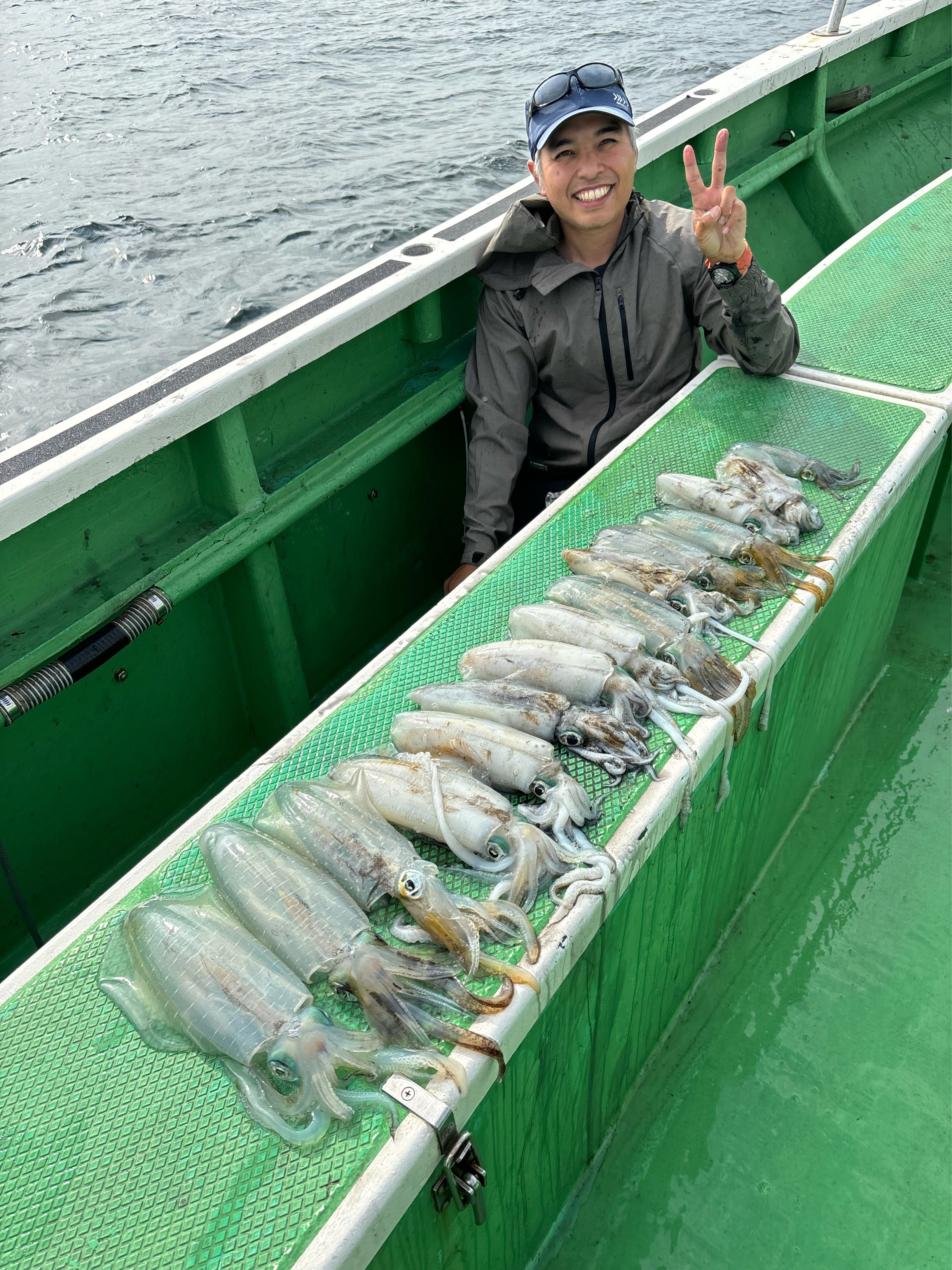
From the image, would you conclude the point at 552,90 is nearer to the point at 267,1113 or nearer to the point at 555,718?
the point at 555,718

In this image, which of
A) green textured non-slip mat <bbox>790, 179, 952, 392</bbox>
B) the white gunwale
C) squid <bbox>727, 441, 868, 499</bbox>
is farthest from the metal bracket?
green textured non-slip mat <bbox>790, 179, 952, 392</bbox>

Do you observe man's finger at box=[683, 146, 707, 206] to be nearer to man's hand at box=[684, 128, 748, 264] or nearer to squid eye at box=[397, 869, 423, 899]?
man's hand at box=[684, 128, 748, 264]

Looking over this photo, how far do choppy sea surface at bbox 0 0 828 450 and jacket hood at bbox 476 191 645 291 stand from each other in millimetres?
6376

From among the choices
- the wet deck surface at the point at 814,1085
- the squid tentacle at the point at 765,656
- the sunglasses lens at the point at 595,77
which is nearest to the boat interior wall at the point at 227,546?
the sunglasses lens at the point at 595,77

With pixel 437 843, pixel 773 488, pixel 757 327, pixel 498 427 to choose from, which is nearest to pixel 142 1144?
pixel 437 843

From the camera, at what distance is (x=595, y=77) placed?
9.95 ft

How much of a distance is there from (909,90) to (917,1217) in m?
6.53

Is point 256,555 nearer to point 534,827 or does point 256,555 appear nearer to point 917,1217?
point 534,827

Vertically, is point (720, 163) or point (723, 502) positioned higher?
point (720, 163)

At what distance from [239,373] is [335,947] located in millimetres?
1830

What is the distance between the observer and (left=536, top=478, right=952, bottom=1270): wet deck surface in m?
2.31

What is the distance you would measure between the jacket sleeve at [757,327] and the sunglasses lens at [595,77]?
735 millimetres

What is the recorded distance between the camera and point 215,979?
4.86 ft

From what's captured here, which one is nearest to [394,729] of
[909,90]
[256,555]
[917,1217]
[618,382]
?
[256,555]
